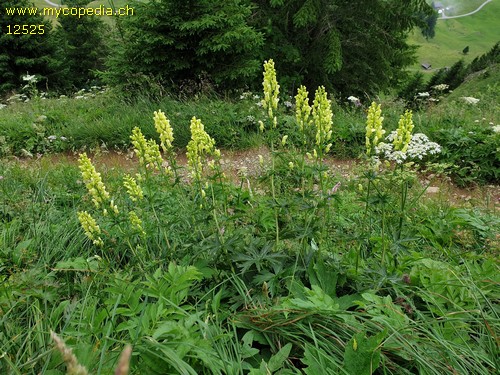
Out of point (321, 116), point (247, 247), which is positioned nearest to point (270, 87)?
point (321, 116)

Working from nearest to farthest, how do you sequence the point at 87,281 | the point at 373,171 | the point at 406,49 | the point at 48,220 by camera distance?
the point at 373,171 → the point at 87,281 → the point at 48,220 → the point at 406,49

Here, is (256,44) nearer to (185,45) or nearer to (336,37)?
(185,45)

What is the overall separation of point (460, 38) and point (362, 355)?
13157cm

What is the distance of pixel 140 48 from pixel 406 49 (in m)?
9.72

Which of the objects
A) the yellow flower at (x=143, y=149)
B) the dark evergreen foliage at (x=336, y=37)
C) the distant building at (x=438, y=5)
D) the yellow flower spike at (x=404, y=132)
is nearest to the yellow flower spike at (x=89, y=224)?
the yellow flower at (x=143, y=149)

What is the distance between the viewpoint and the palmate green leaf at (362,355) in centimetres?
149

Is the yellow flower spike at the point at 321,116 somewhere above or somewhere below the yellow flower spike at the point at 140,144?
above

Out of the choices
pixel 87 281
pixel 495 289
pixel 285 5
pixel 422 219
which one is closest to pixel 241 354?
pixel 87 281

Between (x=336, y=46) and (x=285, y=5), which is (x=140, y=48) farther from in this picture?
(x=336, y=46)

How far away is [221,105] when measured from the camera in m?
7.70

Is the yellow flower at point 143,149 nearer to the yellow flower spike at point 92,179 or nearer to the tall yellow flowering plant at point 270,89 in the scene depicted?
the yellow flower spike at point 92,179

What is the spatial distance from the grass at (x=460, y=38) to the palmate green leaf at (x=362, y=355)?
9495 centimetres

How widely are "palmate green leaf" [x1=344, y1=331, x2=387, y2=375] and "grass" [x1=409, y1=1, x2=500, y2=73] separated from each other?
94.9m

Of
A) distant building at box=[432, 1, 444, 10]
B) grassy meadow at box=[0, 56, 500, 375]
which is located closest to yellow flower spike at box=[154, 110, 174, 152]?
grassy meadow at box=[0, 56, 500, 375]
